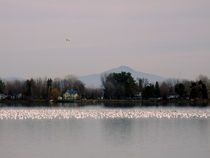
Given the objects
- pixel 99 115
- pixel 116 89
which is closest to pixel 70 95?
pixel 116 89

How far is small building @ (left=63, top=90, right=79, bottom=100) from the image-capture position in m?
139

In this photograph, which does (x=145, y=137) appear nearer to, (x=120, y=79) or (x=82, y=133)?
(x=82, y=133)

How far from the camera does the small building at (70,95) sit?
5487 inches

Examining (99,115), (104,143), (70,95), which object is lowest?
(104,143)

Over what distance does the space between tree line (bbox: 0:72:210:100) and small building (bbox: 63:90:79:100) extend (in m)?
1.86

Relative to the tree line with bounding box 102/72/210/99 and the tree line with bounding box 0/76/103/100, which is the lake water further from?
Result: the tree line with bounding box 0/76/103/100

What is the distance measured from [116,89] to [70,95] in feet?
86.8

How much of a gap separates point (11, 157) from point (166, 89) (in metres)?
105

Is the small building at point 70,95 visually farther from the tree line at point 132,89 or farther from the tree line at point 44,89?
the tree line at point 132,89

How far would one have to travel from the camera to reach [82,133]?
27656mm

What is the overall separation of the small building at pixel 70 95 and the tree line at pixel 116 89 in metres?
1.86

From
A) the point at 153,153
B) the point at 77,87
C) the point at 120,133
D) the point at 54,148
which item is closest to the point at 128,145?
the point at 153,153

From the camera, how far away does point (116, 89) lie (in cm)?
11994

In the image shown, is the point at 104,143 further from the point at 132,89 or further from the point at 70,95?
the point at 70,95
